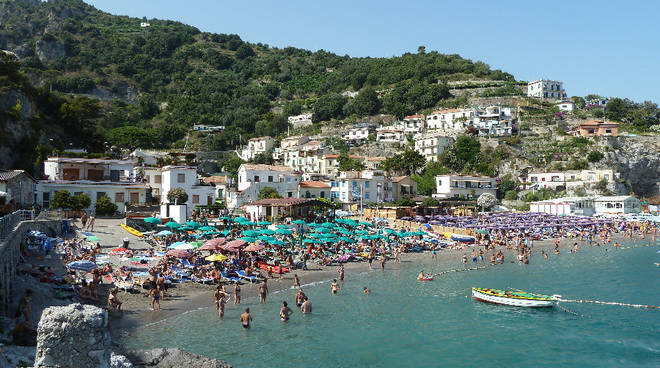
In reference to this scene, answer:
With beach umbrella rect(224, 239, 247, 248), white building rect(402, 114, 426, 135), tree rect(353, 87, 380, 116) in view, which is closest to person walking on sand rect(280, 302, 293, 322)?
beach umbrella rect(224, 239, 247, 248)

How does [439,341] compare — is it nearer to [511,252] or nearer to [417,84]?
[511,252]

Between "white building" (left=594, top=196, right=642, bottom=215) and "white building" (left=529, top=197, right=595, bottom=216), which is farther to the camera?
"white building" (left=594, top=196, right=642, bottom=215)

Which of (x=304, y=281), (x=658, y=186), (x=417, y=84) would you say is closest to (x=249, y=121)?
(x=417, y=84)

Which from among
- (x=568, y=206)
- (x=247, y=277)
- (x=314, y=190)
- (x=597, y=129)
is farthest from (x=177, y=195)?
(x=597, y=129)

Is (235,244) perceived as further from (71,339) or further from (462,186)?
(462,186)

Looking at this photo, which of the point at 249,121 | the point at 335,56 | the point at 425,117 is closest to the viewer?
the point at 425,117

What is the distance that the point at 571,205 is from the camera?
67562 mm

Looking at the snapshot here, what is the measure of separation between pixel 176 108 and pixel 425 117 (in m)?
63.3

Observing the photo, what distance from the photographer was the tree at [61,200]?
39.8m

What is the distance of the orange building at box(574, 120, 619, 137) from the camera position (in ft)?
288

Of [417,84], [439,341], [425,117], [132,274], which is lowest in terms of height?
[439,341]

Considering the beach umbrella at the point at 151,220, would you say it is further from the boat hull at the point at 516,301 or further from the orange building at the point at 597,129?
the orange building at the point at 597,129

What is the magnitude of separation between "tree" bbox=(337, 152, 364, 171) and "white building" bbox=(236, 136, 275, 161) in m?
23.3

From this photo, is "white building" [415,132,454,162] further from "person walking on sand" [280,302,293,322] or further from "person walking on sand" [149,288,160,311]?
"person walking on sand" [149,288,160,311]
